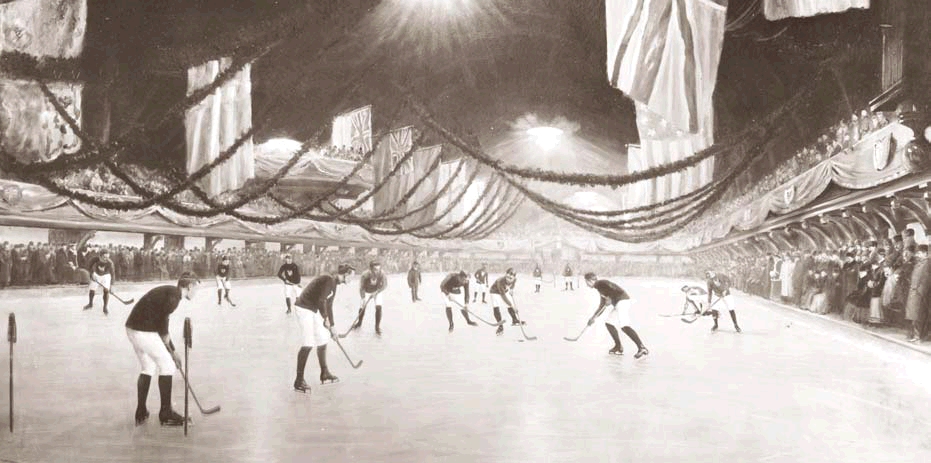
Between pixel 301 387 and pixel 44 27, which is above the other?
pixel 44 27

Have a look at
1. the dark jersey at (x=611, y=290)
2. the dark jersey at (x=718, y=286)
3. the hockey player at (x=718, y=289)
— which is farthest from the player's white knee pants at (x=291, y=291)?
the dark jersey at (x=718, y=286)

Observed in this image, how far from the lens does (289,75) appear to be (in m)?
7.89

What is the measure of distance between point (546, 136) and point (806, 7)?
2986 mm

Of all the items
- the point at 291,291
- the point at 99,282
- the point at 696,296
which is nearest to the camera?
the point at 99,282

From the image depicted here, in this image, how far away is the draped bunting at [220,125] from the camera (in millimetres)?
7004

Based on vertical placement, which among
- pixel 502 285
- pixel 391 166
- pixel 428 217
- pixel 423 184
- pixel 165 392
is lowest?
pixel 165 392

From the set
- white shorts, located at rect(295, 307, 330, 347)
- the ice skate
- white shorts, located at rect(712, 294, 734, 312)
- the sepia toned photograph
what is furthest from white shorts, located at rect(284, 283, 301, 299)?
white shorts, located at rect(712, 294, 734, 312)

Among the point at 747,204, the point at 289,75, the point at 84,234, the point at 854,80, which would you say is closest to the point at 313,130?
the point at 289,75

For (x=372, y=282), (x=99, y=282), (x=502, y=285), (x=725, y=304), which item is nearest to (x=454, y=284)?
(x=502, y=285)

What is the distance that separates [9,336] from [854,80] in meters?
8.53

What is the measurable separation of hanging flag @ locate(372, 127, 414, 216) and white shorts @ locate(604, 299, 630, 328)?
10.4 feet

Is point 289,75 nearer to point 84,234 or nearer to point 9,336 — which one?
point 84,234

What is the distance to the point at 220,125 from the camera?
7254 mm

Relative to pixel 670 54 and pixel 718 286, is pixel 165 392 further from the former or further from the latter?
pixel 718 286
